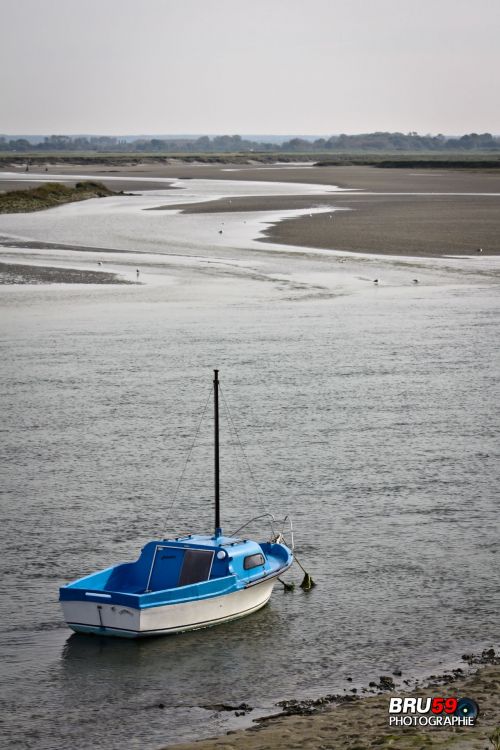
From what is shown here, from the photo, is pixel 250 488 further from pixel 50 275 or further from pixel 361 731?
pixel 50 275

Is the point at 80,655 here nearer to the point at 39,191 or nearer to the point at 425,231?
the point at 425,231

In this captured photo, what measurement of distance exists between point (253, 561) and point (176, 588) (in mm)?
1814

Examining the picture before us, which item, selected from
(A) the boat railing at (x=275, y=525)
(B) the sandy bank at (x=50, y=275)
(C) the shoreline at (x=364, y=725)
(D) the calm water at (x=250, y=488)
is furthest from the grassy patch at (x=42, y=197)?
(C) the shoreline at (x=364, y=725)

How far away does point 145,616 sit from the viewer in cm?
1922

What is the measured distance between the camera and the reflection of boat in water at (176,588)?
63.3 feet

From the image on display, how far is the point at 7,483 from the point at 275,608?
8771mm

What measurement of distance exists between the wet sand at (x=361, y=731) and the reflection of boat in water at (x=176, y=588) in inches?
136

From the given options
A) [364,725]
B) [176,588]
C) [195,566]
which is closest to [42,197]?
[195,566]

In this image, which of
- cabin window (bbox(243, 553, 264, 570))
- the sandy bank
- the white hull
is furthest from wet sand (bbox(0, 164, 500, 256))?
the white hull

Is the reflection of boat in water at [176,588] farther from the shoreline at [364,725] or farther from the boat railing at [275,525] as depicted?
the shoreline at [364,725]

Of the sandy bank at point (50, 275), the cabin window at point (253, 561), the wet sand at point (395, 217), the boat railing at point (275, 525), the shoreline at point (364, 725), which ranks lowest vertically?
the shoreline at point (364, 725)

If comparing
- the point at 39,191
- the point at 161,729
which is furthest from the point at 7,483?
the point at 39,191

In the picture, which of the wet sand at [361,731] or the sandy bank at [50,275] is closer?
the wet sand at [361,731]

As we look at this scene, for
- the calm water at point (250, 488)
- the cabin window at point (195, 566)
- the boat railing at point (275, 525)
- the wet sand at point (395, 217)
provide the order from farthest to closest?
the wet sand at point (395, 217) → the boat railing at point (275, 525) → the cabin window at point (195, 566) → the calm water at point (250, 488)
